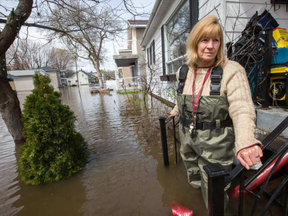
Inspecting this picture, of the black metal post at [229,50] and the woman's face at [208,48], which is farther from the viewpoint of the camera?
the black metal post at [229,50]

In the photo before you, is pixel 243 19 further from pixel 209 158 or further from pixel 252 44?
pixel 209 158

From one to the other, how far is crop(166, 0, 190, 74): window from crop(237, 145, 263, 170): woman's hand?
346 centimetres

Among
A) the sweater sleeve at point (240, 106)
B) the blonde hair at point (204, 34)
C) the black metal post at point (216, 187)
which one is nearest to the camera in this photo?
the black metal post at point (216, 187)

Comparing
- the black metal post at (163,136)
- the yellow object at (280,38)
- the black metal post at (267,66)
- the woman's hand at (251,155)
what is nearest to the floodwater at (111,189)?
the black metal post at (163,136)

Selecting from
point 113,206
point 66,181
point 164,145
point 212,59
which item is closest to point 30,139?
point 66,181

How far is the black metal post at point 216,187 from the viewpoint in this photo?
90 cm

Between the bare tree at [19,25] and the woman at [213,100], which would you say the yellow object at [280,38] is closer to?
the woman at [213,100]

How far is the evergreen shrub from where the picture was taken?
2117 millimetres

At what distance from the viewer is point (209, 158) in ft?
4.50

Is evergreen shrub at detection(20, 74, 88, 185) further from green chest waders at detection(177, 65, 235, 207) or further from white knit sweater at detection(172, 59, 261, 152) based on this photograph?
white knit sweater at detection(172, 59, 261, 152)

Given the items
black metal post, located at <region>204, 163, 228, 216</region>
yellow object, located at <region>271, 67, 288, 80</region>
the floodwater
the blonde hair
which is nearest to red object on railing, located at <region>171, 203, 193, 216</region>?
the floodwater

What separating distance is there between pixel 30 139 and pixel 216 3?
3.87m

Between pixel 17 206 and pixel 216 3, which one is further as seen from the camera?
pixel 216 3

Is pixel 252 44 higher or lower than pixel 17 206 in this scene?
higher
